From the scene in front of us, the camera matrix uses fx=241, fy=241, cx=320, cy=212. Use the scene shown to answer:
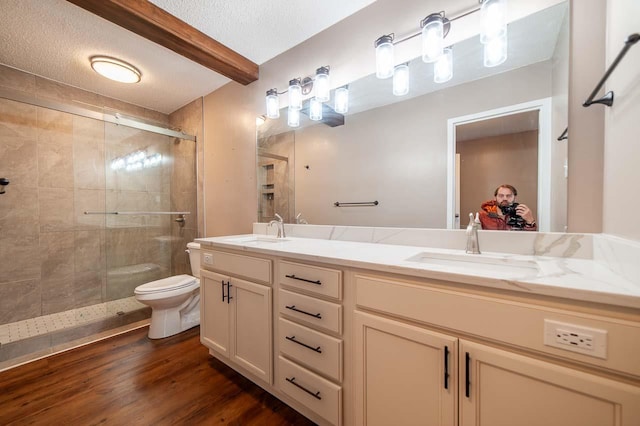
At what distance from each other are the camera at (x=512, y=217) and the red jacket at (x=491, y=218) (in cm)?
2

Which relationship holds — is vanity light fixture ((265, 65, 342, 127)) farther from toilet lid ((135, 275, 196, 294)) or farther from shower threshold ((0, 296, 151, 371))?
shower threshold ((0, 296, 151, 371))

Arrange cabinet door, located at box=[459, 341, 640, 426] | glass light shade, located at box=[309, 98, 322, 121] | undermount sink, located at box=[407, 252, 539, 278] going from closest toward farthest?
cabinet door, located at box=[459, 341, 640, 426] → undermount sink, located at box=[407, 252, 539, 278] → glass light shade, located at box=[309, 98, 322, 121]

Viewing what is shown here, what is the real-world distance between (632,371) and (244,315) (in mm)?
1460

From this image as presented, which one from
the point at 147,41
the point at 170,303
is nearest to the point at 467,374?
the point at 170,303

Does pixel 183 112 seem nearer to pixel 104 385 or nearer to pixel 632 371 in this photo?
pixel 104 385

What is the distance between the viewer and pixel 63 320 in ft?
7.11

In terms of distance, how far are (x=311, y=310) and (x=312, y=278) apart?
0.15 meters

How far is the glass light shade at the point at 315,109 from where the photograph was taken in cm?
174

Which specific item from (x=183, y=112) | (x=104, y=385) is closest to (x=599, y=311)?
(x=104, y=385)

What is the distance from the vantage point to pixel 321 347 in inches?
42.1

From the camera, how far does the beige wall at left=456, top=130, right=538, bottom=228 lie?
3.61 feet

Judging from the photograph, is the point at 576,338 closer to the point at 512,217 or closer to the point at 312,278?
the point at 512,217

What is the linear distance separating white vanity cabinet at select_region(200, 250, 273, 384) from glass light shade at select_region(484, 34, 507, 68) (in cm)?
147

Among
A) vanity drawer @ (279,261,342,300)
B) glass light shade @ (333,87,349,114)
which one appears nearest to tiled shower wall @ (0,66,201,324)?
glass light shade @ (333,87,349,114)
